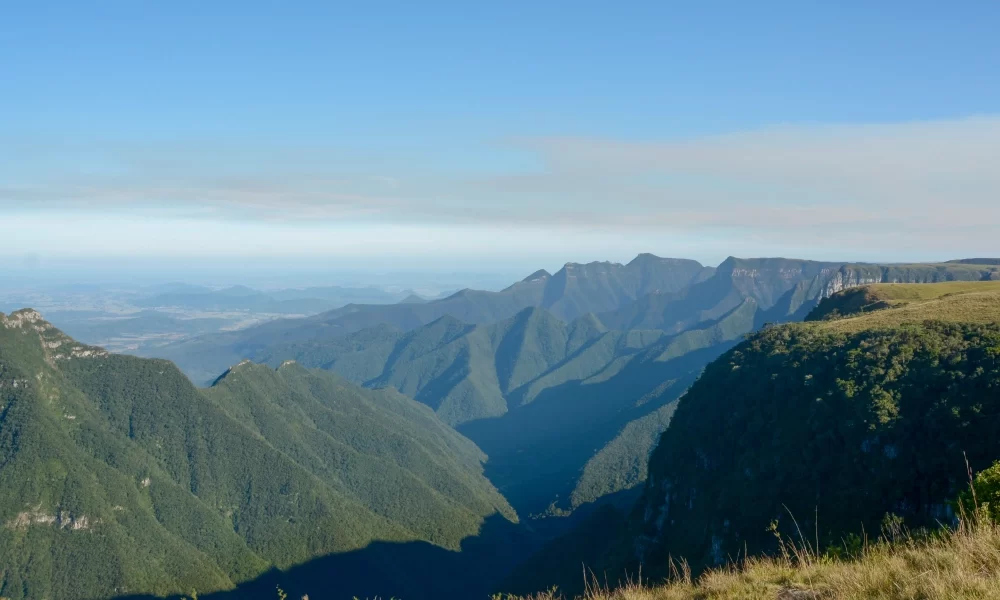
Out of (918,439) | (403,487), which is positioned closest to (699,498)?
(918,439)

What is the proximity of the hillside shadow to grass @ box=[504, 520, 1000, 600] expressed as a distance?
125 m

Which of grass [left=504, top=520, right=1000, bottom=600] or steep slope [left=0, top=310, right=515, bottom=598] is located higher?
grass [left=504, top=520, right=1000, bottom=600]

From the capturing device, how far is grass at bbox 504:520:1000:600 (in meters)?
10.5

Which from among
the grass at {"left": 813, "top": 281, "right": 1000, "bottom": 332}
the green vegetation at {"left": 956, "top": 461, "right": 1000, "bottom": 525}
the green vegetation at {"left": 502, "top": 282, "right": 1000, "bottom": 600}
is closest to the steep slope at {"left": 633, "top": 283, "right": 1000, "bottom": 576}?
the green vegetation at {"left": 502, "top": 282, "right": 1000, "bottom": 600}

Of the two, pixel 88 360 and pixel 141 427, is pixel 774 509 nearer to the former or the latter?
pixel 141 427

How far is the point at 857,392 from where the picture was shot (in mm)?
65188

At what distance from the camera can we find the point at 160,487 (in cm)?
14862

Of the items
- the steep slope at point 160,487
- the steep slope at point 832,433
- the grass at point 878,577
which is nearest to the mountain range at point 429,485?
the steep slope at point 832,433

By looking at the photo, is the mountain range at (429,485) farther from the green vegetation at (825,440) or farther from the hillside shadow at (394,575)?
the hillside shadow at (394,575)

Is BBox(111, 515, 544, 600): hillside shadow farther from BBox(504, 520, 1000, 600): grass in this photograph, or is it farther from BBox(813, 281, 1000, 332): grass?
BBox(504, 520, 1000, 600): grass

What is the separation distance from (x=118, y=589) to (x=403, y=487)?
8035 cm

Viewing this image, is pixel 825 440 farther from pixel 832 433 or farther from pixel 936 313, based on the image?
pixel 936 313

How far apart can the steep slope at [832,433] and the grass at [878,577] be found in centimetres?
2952

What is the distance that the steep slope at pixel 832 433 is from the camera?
52469 mm
